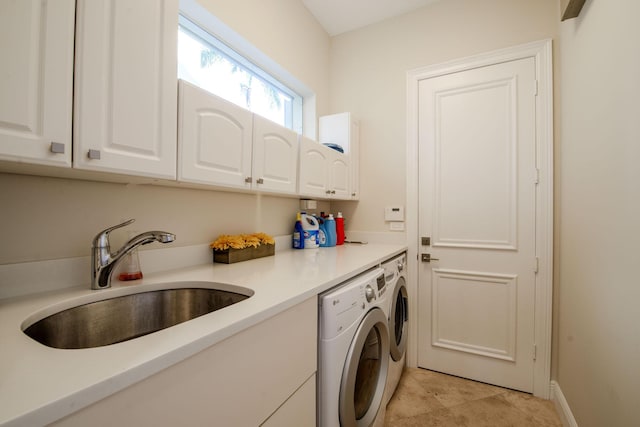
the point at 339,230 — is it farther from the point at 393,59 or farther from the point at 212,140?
the point at 393,59

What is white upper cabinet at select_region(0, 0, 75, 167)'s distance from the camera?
2.22 feet

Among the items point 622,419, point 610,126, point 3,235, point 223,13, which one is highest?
point 223,13

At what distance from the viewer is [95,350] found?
1.86 ft

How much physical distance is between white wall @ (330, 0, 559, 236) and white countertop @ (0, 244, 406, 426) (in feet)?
4.97

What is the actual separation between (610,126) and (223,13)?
1945 millimetres

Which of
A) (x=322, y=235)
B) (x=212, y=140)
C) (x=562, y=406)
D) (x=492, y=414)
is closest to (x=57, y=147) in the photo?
(x=212, y=140)

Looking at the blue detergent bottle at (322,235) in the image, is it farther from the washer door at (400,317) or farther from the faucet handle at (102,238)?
the faucet handle at (102,238)

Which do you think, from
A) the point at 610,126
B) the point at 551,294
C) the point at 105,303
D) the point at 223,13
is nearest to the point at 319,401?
the point at 105,303

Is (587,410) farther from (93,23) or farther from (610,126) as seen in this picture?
(93,23)

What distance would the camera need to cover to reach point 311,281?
3.57 ft

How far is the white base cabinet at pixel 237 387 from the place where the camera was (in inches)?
19.6

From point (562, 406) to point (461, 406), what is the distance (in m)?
0.56

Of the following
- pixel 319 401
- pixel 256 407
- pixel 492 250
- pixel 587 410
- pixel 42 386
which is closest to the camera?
pixel 42 386

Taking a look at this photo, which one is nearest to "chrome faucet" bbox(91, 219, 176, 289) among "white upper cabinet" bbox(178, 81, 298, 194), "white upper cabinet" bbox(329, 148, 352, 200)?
"white upper cabinet" bbox(178, 81, 298, 194)
